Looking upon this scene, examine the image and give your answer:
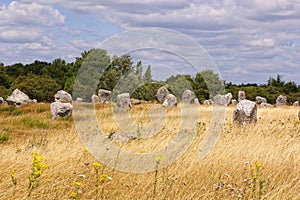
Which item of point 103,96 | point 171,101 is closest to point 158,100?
point 171,101

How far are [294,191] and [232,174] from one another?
106 centimetres

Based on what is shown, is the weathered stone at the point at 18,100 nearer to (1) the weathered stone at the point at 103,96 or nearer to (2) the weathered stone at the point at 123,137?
(1) the weathered stone at the point at 103,96

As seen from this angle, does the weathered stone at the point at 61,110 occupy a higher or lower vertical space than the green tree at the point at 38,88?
lower

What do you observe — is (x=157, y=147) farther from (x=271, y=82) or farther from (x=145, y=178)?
(x=271, y=82)

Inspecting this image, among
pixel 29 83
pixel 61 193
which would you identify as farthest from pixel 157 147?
pixel 29 83

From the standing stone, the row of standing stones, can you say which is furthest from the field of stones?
the row of standing stones

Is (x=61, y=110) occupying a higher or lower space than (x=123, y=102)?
lower

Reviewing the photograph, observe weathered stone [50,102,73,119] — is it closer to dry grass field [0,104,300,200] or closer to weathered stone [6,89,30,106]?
weathered stone [6,89,30,106]

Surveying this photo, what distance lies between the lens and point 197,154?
26.1 ft

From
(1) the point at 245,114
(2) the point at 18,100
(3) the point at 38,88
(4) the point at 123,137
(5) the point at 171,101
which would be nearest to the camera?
(4) the point at 123,137

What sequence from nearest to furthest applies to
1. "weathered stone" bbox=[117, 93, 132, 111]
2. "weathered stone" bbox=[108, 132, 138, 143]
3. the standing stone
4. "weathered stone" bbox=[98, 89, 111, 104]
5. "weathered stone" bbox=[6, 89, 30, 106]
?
"weathered stone" bbox=[108, 132, 138, 143]
the standing stone
"weathered stone" bbox=[117, 93, 132, 111]
"weathered stone" bbox=[6, 89, 30, 106]
"weathered stone" bbox=[98, 89, 111, 104]

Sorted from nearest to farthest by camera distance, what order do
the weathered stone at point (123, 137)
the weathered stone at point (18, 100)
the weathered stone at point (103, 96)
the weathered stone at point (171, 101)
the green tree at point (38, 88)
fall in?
the weathered stone at point (123, 137)
the weathered stone at point (18, 100)
the weathered stone at point (171, 101)
the weathered stone at point (103, 96)
the green tree at point (38, 88)

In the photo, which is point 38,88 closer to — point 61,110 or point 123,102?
point 123,102

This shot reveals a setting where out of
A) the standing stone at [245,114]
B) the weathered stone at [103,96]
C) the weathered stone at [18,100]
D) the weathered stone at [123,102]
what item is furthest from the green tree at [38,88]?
the standing stone at [245,114]
